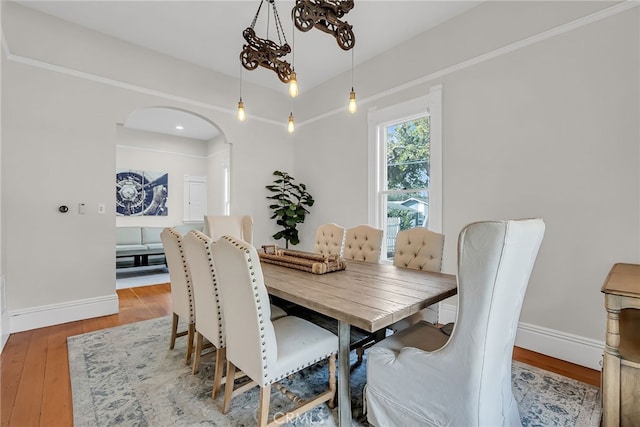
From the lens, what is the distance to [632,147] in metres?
2.07

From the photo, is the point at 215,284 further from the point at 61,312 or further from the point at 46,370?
the point at 61,312

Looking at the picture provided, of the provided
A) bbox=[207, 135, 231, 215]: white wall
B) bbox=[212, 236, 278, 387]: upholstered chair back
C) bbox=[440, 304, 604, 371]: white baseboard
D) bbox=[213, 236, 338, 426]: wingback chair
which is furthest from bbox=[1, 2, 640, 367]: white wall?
bbox=[207, 135, 231, 215]: white wall

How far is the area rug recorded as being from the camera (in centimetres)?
164

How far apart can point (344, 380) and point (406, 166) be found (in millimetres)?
2715

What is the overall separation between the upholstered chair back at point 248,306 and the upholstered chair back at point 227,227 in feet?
6.06

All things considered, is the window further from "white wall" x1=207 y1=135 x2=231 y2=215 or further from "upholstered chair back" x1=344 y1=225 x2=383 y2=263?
"white wall" x1=207 y1=135 x2=231 y2=215

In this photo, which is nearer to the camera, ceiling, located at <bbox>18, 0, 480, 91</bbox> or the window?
→ ceiling, located at <bbox>18, 0, 480, 91</bbox>

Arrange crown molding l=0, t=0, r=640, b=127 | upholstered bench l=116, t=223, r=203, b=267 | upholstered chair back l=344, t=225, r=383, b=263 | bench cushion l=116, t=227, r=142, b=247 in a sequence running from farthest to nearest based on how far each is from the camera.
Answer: bench cushion l=116, t=227, r=142, b=247
upholstered bench l=116, t=223, r=203, b=267
upholstered chair back l=344, t=225, r=383, b=263
crown molding l=0, t=0, r=640, b=127

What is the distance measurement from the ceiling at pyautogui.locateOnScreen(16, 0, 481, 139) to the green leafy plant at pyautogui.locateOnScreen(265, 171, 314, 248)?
1.81 metres

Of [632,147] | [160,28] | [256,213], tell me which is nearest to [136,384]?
[256,213]

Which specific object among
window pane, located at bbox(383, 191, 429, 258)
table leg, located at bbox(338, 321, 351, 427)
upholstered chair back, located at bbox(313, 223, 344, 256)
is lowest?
table leg, located at bbox(338, 321, 351, 427)

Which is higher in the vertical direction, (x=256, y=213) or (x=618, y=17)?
(x=618, y=17)

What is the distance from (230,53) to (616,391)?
4475 millimetres

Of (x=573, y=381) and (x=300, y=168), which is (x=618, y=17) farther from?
(x=300, y=168)
